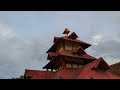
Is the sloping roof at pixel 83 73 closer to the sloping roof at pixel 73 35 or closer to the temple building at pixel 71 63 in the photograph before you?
the temple building at pixel 71 63

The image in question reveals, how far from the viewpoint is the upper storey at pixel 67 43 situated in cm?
2444

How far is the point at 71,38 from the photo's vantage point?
2581 cm

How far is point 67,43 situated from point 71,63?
3077 mm

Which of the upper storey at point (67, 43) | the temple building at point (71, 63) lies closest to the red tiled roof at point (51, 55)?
the temple building at point (71, 63)

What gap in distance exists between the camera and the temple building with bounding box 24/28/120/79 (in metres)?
20.3

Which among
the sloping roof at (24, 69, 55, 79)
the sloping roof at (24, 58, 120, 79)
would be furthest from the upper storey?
the sloping roof at (24, 58, 120, 79)

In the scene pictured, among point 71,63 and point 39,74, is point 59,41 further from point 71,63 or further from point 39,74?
point 39,74

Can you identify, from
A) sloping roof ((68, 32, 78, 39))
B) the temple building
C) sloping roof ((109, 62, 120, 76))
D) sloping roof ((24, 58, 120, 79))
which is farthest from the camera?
sloping roof ((68, 32, 78, 39))

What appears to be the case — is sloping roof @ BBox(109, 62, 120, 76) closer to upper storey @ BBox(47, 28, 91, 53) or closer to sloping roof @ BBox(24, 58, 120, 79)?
sloping roof @ BBox(24, 58, 120, 79)

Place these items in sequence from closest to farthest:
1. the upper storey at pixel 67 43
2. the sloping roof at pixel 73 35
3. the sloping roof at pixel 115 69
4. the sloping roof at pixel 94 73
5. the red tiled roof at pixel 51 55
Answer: the sloping roof at pixel 94 73, the sloping roof at pixel 115 69, the upper storey at pixel 67 43, the red tiled roof at pixel 51 55, the sloping roof at pixel 73 35

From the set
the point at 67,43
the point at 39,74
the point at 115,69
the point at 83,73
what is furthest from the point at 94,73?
the point at 39,74
